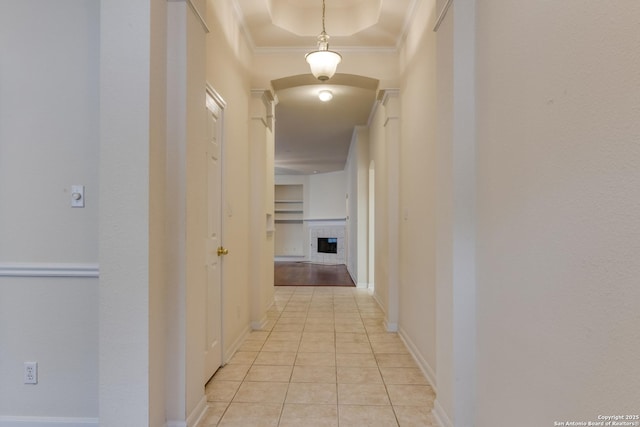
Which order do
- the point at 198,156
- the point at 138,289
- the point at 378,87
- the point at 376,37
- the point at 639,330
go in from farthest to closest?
the point at 378,87
the point at 376,37
the point at 198,156
the point at 138,289
the point at 639,330

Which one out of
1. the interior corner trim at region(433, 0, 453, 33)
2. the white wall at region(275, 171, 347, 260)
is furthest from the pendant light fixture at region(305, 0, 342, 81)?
the white wall at region(275, 171, 347, 260)

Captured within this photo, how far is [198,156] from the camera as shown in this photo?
205 cm

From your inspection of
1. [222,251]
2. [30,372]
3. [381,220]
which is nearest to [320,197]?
[381,220]

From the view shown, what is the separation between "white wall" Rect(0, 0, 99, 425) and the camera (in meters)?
1.88

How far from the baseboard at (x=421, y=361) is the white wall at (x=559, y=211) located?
2.88 feet

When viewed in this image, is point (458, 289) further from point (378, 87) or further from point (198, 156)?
point (378, 87)

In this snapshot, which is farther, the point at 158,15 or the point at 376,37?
the point at 376,37

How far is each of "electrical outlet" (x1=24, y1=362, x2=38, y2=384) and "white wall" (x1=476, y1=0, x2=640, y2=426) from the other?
233 centimetres

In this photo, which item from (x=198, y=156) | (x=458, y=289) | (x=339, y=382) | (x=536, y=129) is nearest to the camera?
(x=536, y=129)

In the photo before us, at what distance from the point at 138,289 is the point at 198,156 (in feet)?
2.69

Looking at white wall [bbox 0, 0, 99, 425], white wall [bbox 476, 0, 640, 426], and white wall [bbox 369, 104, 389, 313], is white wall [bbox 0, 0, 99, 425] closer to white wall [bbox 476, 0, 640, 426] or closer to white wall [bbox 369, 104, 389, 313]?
white wall [bbox 476, 0, 640, 426]

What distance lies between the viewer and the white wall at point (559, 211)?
85 centimetres

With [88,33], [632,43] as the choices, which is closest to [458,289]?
[632,43]

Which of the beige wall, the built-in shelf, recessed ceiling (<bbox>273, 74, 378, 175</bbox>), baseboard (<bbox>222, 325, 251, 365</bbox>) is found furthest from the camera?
the built-in shelf
